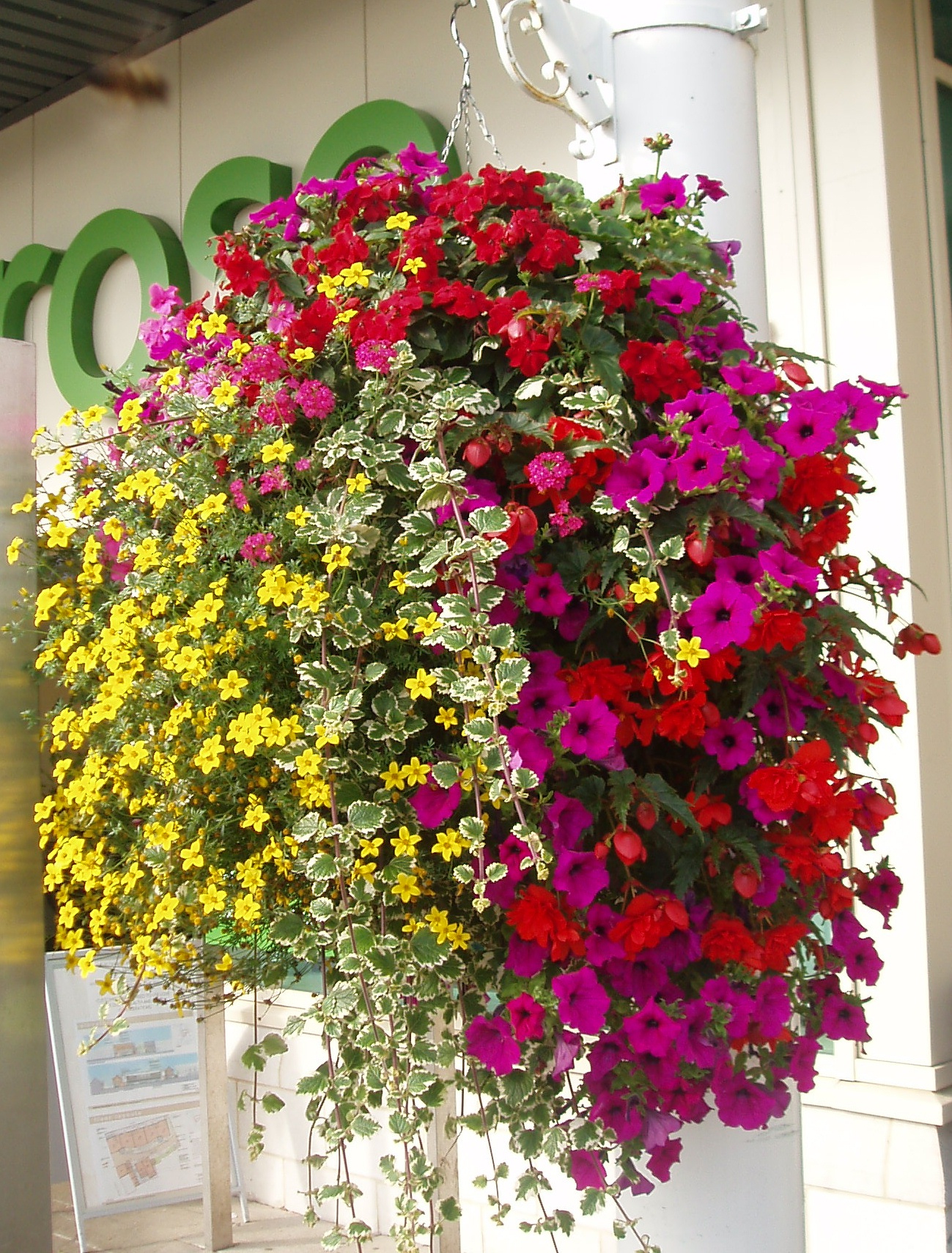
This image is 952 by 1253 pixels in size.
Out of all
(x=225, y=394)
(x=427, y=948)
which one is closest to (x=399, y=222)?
(x=225, y=394)

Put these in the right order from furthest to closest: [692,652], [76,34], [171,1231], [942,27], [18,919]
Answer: [76,34] < [171,1231] < [942,27] < [18,919] < [692,652]

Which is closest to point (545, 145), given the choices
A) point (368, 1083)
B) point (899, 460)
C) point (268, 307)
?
A: point (899, 460)

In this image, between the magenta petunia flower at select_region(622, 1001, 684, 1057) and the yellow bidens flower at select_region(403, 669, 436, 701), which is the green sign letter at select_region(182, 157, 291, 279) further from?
the magenta petunia flower at select_region(622, 1001, 684, 1057)

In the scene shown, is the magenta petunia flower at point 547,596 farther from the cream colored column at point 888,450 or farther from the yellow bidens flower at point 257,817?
the cream colored column at point 888,450

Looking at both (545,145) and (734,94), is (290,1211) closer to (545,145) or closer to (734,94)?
(545,145)

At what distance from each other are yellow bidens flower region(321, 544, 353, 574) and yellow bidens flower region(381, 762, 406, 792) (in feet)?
0.59

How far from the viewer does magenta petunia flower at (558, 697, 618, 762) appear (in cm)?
97

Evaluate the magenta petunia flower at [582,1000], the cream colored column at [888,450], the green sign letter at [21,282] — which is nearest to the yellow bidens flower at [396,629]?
the magenta petunia flower at [582,1000]

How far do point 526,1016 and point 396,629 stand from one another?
1.12 ft

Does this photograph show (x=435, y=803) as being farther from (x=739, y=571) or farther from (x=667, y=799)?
(x=739, y=571)

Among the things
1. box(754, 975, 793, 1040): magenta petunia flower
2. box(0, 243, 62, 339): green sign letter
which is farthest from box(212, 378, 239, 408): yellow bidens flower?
box(0, 243, 62, 339): green sign letter

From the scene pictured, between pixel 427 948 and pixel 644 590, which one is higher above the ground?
pixel 644 590

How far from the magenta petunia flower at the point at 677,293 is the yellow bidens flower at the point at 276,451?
36cm

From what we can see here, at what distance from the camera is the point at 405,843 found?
1040mm
